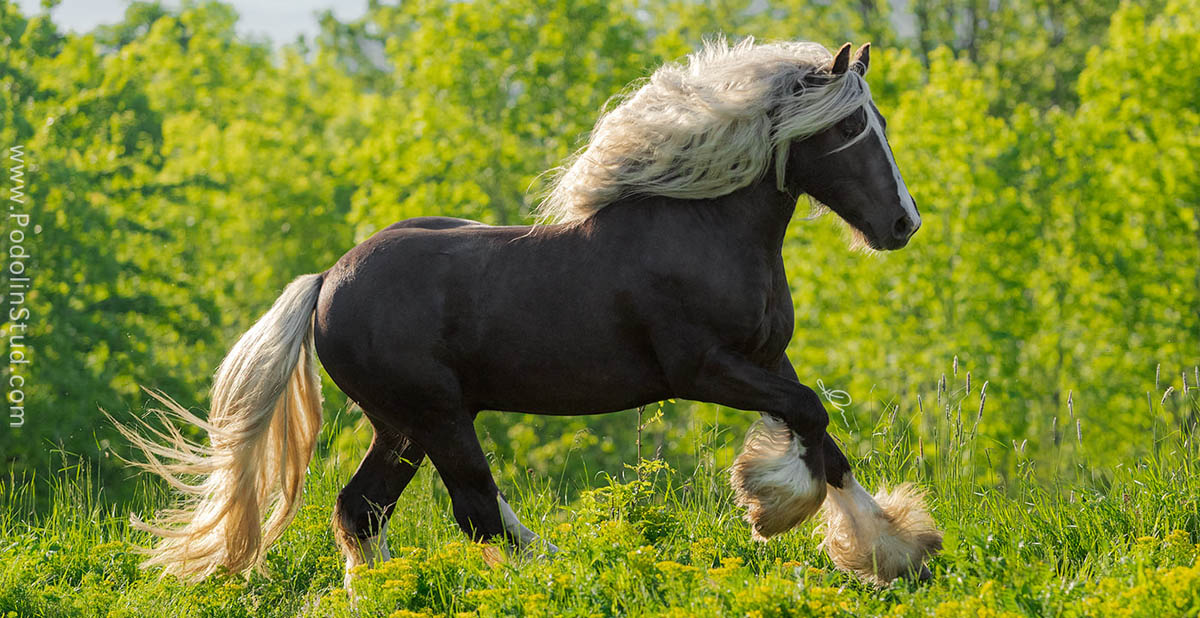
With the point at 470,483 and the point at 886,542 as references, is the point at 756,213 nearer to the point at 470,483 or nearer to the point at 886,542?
the point at 886,542

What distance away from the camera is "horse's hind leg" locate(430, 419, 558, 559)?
14.5 feet

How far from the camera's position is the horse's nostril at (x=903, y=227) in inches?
163

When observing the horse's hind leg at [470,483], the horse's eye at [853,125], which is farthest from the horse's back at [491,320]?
the horse's eye at [853,125]

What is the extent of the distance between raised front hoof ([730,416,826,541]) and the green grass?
6.9 inches

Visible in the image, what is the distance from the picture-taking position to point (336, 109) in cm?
3556

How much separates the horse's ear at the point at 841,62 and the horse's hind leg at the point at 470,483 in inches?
73.8

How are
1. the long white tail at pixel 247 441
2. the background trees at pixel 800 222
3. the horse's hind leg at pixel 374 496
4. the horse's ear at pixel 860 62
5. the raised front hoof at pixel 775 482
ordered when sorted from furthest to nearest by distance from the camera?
the background trees at pixel 800 222
the horse's hind leg at pixel 374 496
the long white tail at pixel 247 441
the horse's ear at pixel 860 62
the raised front hoof at pixel 775 482

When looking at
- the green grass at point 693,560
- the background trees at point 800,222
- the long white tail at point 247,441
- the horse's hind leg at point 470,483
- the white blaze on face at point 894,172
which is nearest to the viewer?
the green grass at point 693,560

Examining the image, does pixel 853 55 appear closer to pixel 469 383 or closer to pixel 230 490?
pixel 469 383

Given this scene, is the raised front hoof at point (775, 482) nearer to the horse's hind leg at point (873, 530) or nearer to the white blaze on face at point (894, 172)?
the horse's hind leg at point (873, 530)

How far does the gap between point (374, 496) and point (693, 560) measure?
1.45 meters

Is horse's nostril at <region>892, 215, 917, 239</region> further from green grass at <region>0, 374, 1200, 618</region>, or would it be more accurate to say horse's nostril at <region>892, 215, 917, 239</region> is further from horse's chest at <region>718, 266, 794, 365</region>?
green grass at <region>0, 374, 1200, 618</region>

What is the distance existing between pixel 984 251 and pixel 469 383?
17.7m

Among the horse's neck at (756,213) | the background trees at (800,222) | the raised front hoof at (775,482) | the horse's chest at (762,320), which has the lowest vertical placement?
the background trees at (800,222)
